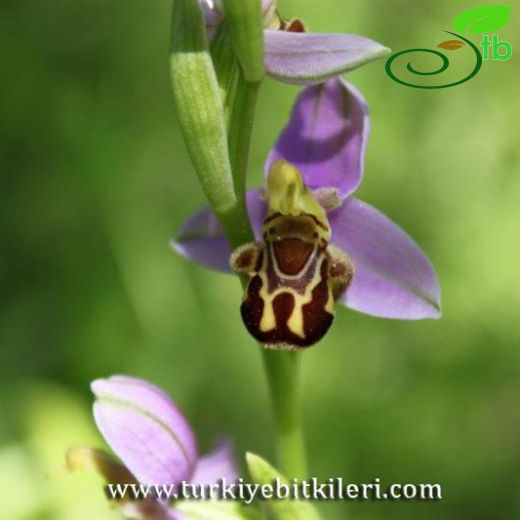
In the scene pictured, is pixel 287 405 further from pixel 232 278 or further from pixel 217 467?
pixel 232 278

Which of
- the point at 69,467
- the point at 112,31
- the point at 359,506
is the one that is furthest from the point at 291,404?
the point at 112,31

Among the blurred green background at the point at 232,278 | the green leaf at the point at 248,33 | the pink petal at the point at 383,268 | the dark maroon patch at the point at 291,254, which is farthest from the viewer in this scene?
the blurred green background at the point at 232,278

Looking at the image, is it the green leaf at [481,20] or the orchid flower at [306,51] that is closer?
the orchid flower at [306,51]

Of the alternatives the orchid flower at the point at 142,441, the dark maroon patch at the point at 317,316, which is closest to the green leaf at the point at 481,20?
the dark maroon patch at the point at 317,316

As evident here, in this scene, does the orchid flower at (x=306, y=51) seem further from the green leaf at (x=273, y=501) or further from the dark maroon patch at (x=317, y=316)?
the green leaf at (x=273, y=501)

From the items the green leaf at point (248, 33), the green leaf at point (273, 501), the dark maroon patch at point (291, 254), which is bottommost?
the green leaf at point (273, 501)

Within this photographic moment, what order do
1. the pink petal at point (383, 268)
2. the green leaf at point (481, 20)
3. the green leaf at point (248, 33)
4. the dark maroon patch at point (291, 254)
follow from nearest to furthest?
the green leaf at point (248, 33) → the dark maroon patch at point (291, 254) → the pink petal at point (383, 268) → the green leaf at point (481, 20)
